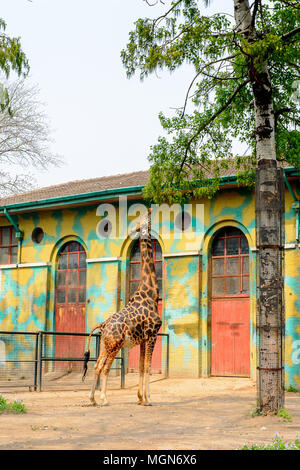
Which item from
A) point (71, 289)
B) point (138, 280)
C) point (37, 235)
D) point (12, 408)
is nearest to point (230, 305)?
point (138, 280)

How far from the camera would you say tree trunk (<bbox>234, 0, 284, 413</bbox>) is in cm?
943

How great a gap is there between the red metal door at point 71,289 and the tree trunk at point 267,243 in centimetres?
1104

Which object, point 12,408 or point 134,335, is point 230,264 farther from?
point 12,408

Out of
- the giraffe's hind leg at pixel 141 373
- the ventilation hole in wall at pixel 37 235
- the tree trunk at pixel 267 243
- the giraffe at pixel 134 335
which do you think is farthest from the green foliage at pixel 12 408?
the ventilation hole in wall at pixel 37 235

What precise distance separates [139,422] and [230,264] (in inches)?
349

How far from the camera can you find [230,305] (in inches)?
683

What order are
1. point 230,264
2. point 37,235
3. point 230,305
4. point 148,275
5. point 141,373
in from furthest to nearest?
point 37,235 < point 230,264 < point 230,305 < point 148,275 < point 141,373

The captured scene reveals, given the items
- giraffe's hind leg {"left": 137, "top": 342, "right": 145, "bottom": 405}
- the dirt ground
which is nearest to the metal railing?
the dirt ground

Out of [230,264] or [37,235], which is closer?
[230,264]

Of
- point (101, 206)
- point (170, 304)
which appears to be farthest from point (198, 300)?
point (101, 206)

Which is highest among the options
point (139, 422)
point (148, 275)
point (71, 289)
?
point (71, 289)

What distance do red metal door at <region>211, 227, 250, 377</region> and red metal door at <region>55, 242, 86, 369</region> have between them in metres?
4.50

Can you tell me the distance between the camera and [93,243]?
19.8m

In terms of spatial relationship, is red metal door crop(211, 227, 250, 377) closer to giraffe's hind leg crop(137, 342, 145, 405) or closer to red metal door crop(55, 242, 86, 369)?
red metal door crop(55, 242, 86, 369)
